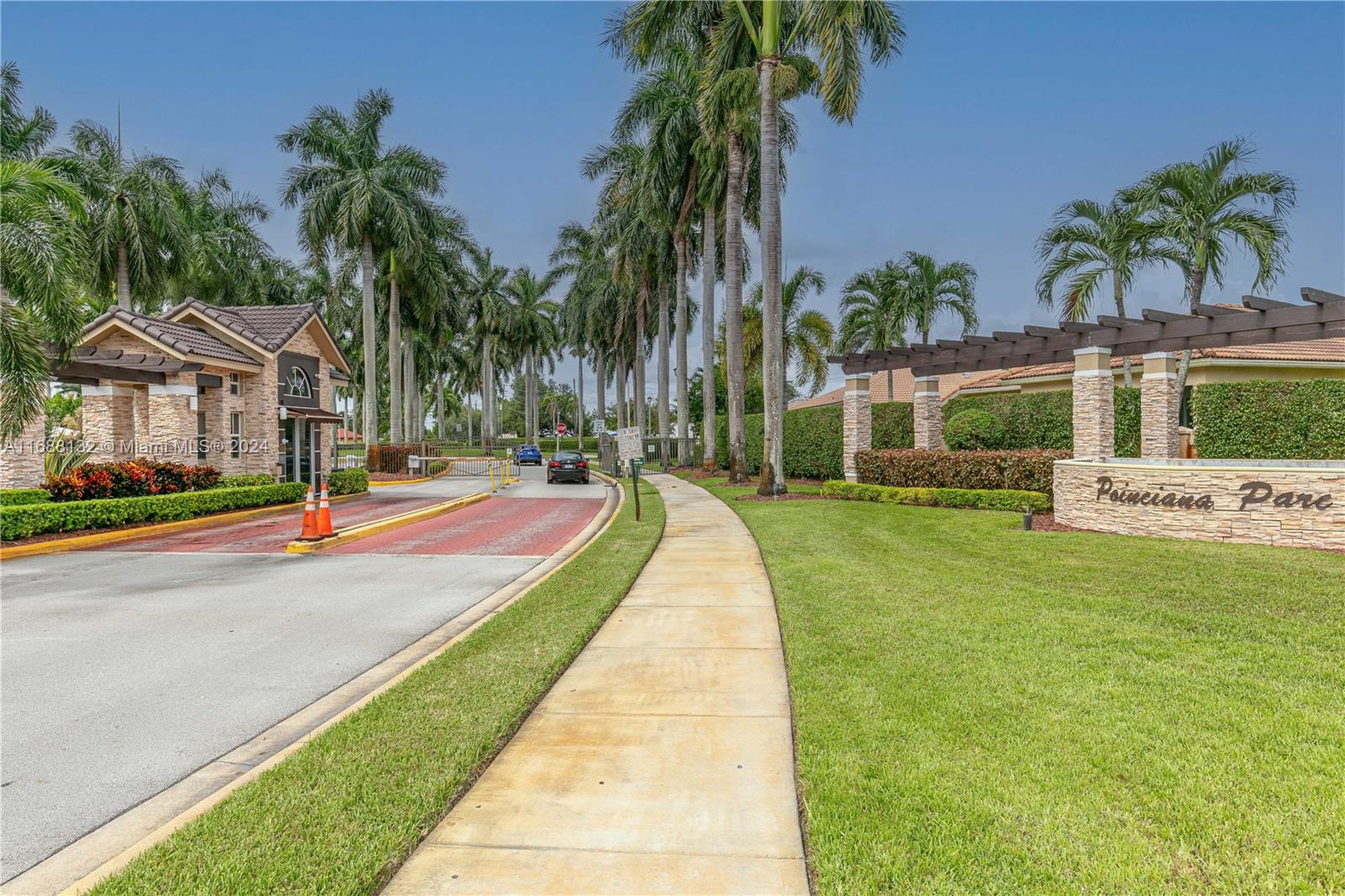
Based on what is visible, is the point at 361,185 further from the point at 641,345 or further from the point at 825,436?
the point at 825,436

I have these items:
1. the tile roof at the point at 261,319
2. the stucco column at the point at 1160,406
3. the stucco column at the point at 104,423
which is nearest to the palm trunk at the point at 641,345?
the tile roof at the point at 261,319

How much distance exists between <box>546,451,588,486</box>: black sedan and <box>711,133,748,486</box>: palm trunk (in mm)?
7474

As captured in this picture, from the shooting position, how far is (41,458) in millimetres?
14820

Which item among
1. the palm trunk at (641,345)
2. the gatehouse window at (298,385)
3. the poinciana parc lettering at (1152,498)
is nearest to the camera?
the poinciana parc lettering at (1152,498)

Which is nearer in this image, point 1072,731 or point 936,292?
point 1072,731

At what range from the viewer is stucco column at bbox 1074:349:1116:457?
641 inches

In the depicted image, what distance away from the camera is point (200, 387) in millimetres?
20969

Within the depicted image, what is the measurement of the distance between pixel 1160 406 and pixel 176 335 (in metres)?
25.3

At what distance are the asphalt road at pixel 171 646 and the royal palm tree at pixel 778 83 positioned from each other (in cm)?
873

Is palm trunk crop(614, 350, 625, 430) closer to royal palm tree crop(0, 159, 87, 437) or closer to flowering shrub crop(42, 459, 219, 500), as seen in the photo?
flowering shrub crop(42, 459, 219, 500)

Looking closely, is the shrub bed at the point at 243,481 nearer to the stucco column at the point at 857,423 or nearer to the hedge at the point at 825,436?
the stucco column at the point at 857,423

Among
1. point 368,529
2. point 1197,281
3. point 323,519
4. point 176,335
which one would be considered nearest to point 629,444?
point 368,529

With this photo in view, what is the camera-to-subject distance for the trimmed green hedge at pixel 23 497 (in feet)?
44.9

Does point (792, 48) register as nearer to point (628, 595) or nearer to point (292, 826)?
point (628, 595)
